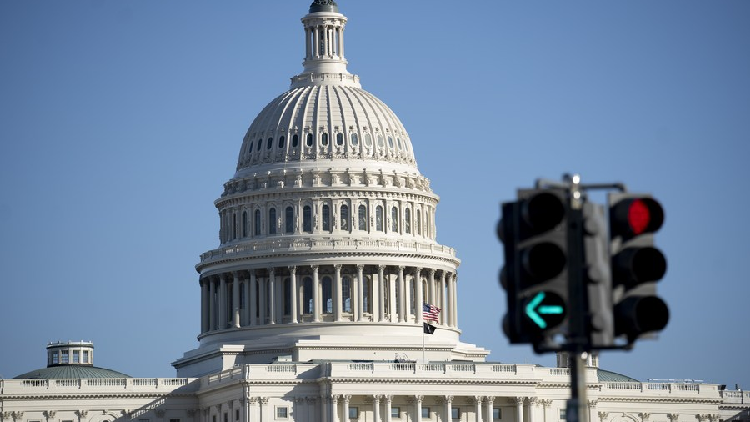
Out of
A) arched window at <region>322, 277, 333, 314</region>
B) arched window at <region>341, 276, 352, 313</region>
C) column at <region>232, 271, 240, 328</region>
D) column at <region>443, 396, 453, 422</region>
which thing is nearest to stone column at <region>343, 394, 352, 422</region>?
column at <region>443, 396, 453, 422</region>

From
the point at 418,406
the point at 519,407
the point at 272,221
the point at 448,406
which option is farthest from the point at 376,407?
the point at 272,221

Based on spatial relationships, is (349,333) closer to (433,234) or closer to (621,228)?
(433,234)

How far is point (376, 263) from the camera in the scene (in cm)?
18550

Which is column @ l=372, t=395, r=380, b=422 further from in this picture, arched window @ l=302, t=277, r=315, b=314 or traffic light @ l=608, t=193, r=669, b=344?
traffic light @ l=608, t=193, r=669, b=344

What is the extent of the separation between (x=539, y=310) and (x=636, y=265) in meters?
1.33

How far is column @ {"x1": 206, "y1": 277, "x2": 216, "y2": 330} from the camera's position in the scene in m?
192

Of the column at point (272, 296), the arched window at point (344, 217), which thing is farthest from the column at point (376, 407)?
the arched window at point (344, 217)

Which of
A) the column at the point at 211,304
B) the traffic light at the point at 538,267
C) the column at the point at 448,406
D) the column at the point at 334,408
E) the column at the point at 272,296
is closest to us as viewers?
the traffic light at the point at 538,267

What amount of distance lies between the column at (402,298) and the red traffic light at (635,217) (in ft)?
527

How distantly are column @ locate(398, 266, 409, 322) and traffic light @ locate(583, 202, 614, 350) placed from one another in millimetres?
160502

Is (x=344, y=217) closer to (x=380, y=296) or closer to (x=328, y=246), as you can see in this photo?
(x=328, y=246)

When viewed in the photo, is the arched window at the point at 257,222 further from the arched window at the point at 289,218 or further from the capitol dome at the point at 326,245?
the arched window at the point at 289,218

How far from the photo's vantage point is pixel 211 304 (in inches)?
7603

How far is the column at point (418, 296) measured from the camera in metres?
186
